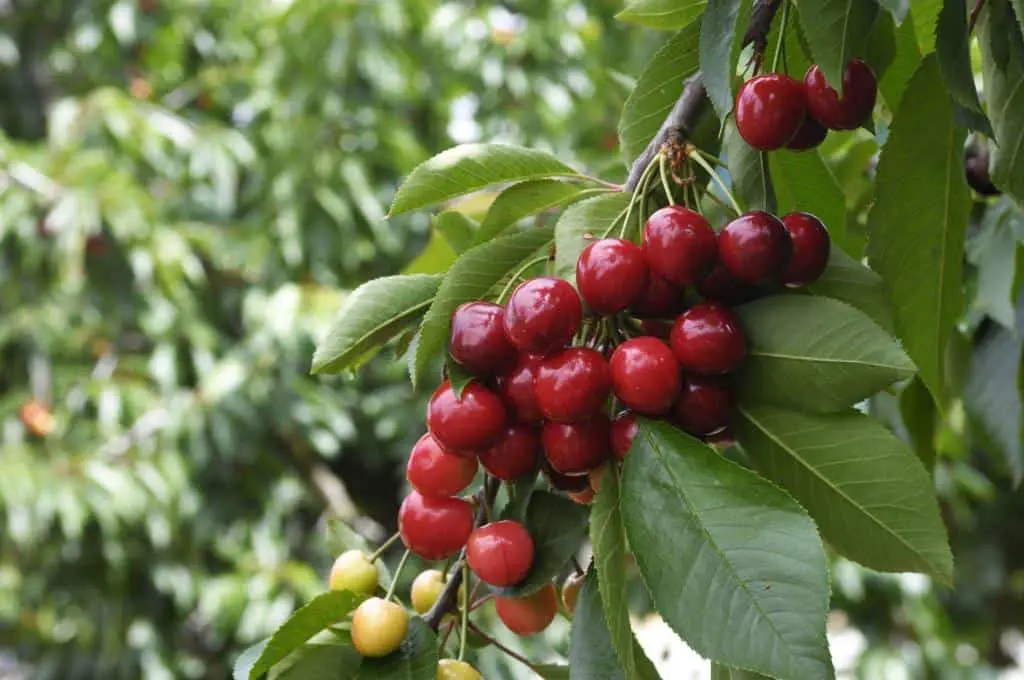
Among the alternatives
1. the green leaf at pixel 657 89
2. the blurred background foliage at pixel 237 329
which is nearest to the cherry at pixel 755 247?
the green leaf at pixel 657 89

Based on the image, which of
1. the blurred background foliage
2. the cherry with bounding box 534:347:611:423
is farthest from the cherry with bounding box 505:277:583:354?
the blurred background foliage

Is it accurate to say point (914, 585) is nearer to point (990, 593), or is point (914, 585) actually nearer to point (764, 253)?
point (990, 593)

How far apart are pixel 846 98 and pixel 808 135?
0.07ft

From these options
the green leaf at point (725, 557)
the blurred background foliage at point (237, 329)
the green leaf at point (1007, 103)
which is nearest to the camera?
the green leaf at point (725, 557)

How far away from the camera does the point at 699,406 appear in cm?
37

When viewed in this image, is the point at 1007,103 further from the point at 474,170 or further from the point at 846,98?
the point at 474,170

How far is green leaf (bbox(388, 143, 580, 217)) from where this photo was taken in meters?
0.45

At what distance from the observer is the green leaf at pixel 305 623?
36 cm

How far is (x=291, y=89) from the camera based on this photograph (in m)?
2.74

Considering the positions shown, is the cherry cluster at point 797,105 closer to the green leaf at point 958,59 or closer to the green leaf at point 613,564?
the green leaf at point 958,59

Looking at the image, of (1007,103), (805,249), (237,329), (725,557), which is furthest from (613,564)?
(237,329)

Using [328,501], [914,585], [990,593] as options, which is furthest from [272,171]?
[990,593]

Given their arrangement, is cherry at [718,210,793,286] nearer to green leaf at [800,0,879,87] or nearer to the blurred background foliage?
green leaf at [800,0,879,87]

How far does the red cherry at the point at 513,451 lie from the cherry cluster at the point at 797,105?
0.46ft
